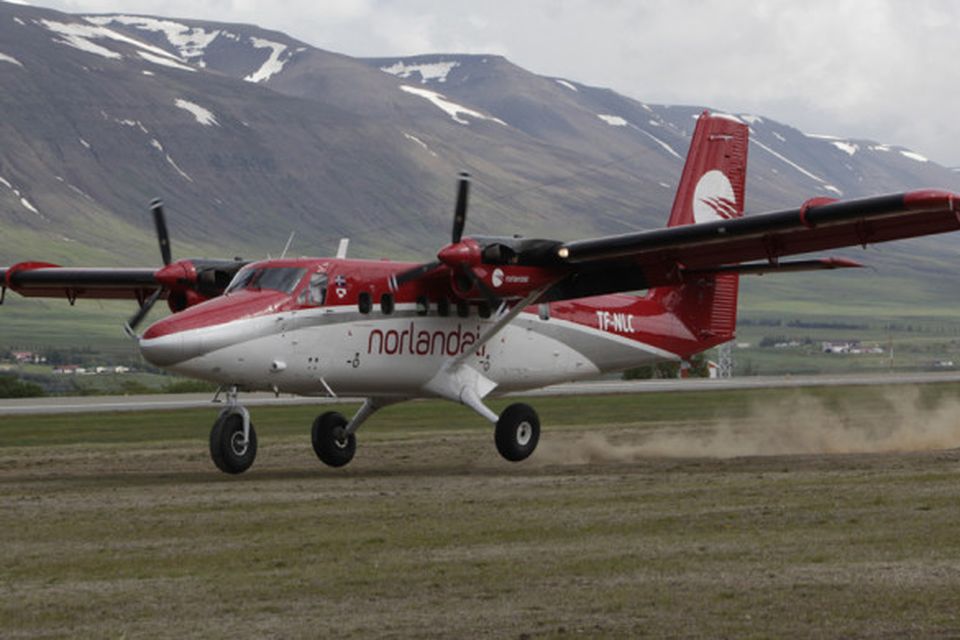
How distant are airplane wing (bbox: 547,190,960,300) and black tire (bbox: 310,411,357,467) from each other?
5.18 m

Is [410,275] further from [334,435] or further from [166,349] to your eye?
[166,349]

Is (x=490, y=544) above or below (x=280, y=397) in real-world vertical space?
below

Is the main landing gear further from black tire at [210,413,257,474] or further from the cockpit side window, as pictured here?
the cockpit side window

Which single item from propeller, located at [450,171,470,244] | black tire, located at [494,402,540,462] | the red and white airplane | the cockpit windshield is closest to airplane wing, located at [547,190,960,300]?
the red and white airplane

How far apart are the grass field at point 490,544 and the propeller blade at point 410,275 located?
12.5 ft

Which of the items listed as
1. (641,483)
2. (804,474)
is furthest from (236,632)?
(804,474)

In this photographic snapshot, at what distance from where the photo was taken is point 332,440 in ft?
107

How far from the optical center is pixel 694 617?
1462cm

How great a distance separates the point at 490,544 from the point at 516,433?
1235cm

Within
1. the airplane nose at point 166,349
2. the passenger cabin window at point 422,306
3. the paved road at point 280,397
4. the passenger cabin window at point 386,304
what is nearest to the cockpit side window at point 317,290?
the passenger cabin window at point 386,304

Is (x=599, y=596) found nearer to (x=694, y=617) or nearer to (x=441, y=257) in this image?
(x=694, y=617)

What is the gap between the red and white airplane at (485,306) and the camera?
28.6 meters

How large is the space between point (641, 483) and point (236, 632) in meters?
13.9

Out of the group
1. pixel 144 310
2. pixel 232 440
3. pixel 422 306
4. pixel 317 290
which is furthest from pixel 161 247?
pixel 232 440
